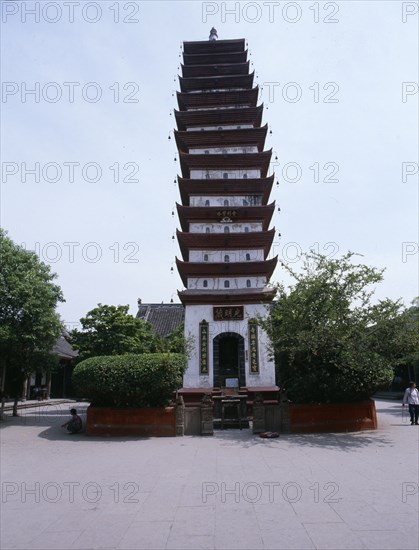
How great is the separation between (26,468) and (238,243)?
1405 cm

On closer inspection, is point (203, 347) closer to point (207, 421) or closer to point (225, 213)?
point (207, 421)

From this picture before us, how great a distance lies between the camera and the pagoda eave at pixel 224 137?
72.5ft

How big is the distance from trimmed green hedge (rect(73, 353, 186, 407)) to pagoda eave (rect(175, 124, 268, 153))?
13538 mm

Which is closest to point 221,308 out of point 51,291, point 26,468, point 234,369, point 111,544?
point 234,369

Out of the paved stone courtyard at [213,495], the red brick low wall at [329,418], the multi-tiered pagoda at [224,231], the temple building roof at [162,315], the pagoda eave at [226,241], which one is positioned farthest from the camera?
the temple building roof at [162,315]

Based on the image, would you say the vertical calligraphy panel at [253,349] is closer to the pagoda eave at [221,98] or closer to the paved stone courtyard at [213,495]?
the paved stone courtyard at [213,495]

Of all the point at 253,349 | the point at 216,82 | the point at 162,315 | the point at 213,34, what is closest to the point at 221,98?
the point at 216,82

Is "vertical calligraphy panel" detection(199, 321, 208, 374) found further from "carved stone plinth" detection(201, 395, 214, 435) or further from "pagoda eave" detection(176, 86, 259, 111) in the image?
"pagoda eave" detection(176, 86, 259, 111)

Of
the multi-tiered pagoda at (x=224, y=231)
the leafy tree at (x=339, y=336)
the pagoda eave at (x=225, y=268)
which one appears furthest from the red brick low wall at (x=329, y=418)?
the pagoda eave at (x=225, y=268)

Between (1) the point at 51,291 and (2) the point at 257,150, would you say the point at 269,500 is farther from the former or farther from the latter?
(2) the point at 257,150

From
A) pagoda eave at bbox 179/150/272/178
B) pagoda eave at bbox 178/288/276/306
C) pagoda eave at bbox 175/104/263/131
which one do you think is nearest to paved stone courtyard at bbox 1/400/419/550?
pagoda eave at bbox 178/288/276/306

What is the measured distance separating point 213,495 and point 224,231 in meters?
15.5

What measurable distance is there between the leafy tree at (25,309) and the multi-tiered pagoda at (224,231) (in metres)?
5.96

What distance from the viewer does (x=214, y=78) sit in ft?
82.5
